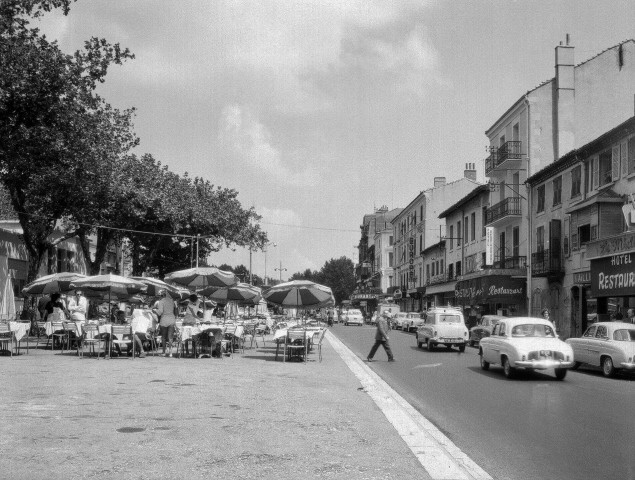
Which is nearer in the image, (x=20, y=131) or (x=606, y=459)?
(x=606, y=459)

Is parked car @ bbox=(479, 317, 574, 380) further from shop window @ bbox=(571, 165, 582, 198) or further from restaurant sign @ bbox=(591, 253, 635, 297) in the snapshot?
shop window @ bbox=(571, 165, 582, 198)

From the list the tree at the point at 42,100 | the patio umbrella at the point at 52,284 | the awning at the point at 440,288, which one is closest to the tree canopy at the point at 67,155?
the tree at the point at 42,100

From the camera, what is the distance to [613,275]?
2775 cm

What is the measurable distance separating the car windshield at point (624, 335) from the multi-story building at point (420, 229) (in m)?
41.4

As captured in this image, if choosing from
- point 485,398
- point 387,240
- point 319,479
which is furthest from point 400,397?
point 387,240

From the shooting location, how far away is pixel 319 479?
266 inches

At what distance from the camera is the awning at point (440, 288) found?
6000 cm

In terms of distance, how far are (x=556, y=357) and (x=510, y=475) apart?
1063cm

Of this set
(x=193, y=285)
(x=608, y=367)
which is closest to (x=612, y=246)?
(x=608, y=367)

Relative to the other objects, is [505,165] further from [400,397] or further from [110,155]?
[400,397]

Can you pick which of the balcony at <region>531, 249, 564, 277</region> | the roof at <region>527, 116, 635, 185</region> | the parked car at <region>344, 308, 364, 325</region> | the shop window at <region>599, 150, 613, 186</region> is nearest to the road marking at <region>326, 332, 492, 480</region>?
the roof at <region>527, 116, 635, 185</region>

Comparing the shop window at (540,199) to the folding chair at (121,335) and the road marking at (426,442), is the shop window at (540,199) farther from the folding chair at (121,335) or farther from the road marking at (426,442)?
the road marking at (426,442)

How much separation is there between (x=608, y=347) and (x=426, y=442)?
11.9m

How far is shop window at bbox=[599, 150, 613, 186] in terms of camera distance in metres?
31.1
